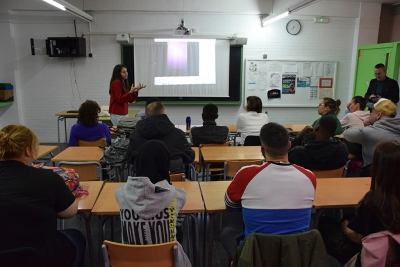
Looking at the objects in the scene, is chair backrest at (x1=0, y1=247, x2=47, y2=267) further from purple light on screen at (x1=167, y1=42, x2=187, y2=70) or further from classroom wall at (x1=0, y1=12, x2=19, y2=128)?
classroom wall at (x1=0, y1=12, x2=19, y2=128)

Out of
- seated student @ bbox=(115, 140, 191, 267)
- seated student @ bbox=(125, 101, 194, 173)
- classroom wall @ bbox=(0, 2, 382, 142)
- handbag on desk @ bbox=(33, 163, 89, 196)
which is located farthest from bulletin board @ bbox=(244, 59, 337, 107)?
seated student @ bbox=(115, 140, 191, 267)

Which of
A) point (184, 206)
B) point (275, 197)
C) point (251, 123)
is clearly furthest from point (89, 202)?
point (251, 123)

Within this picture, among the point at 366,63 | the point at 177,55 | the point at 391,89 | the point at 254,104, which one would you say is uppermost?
the point at 177,55

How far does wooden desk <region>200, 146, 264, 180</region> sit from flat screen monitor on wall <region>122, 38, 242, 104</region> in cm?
322

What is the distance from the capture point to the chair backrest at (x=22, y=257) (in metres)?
1.35

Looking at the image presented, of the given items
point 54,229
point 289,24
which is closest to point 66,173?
point 54,229

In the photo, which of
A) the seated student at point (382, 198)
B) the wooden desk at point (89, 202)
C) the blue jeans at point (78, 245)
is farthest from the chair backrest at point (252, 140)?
the blue jeans at point (78, 245)

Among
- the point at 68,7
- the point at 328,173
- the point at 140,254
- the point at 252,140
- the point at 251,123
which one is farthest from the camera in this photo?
the point at 68,7

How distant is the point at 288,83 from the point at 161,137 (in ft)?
15.3

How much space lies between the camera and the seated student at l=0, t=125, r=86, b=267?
4.75ft

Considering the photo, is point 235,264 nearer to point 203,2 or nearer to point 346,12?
point 203,2

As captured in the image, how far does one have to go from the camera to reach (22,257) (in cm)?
138

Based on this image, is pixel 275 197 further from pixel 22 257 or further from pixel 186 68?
pixel 186 68

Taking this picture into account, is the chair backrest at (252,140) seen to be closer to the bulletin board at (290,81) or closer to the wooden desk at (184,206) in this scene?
the wooden desk at (184,206)
